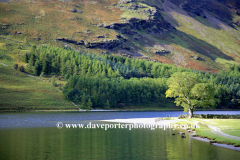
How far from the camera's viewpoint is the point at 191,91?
74.6m

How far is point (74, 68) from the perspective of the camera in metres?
183

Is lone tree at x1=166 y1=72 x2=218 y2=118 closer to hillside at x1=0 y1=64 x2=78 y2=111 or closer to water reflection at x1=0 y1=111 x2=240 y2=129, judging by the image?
water reflection at x1=0 y1=111 x2=240 y2=129

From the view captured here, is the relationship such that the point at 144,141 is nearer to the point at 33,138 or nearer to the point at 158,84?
the point at 33,138

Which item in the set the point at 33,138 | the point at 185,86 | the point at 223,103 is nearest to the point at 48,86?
the point at 185,86

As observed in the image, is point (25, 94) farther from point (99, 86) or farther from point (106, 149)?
point (106, 149)

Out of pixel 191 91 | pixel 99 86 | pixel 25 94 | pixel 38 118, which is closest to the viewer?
pixel 191 91

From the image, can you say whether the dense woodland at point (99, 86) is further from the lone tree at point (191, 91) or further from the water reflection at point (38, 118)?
the lone tree at point (191, 91)

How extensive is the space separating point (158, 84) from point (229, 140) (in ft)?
473

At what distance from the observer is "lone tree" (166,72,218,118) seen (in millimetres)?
73931

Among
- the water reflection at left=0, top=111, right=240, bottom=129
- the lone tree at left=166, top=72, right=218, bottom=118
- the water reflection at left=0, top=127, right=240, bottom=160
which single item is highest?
the lone tree at left=166, top=72, right=218, bottom=118

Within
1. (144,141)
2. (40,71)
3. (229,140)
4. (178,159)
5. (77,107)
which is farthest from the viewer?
(40,71)

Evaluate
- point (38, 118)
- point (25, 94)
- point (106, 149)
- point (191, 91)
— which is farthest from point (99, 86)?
point (106, 149)

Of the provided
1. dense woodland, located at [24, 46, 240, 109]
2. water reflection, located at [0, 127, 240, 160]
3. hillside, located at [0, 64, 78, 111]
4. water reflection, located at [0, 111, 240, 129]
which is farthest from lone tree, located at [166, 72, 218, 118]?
dense woodland, located at [24, 46, 240, 109]

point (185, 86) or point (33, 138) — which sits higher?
point (185, 86)
